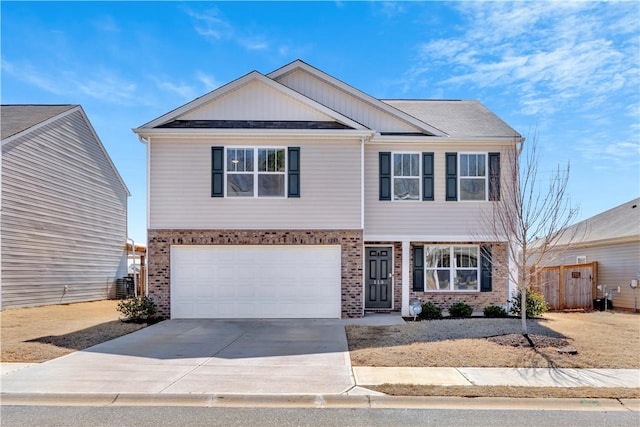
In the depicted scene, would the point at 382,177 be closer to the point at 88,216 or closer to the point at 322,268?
the point at 322,268

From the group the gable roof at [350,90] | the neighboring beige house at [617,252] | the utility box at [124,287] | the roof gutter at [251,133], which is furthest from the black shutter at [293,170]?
the utility box at [124,287]

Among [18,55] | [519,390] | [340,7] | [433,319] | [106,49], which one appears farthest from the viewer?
[18,55]

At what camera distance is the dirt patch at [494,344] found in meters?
8.80

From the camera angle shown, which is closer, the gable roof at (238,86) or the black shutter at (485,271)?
the gable roof at (238,86)

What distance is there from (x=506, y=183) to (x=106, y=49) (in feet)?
42.5

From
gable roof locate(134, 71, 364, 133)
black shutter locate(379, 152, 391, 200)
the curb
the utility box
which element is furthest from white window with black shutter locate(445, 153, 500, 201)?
the utility box

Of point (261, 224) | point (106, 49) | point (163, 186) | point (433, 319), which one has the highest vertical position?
point (106, 49)

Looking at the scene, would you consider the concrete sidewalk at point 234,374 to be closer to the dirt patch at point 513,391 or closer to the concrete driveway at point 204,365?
the concrete driveway at point 204,365

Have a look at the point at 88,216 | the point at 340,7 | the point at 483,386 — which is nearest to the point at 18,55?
the point at 88,216

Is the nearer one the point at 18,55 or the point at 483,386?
the point at 483,386

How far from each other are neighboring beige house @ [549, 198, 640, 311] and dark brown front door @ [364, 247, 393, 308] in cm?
650

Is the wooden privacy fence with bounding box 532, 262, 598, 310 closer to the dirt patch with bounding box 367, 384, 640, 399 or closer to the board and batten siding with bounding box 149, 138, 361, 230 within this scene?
the board and batten siding with bounding box 149, 138, 361, 230

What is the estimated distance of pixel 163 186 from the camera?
14.6 m

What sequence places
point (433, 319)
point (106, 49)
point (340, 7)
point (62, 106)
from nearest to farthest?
point (340, 7), point (433, 319), point (106, 49), point (62, 106)
